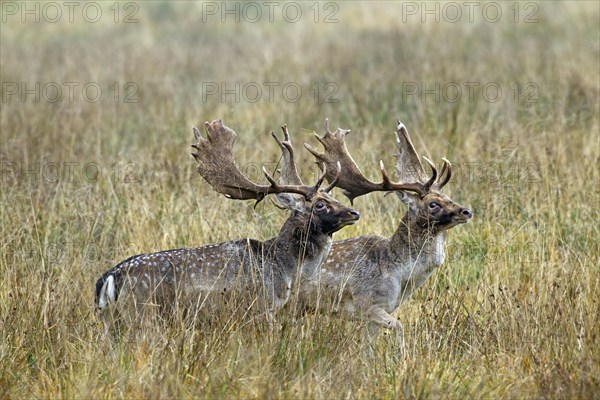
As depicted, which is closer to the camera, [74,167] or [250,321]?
[250,321]

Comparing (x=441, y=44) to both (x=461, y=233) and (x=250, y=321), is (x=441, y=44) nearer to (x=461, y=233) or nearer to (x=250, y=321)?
(x=461, y=233)

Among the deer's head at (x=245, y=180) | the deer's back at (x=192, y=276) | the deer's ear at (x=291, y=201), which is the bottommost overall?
the deer's back at (x=192, y=276)

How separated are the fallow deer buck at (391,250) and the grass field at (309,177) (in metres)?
0.24

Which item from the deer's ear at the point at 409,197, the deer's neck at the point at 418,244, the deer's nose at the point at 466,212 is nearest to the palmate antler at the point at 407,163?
the deer's ear at the point at 409,197

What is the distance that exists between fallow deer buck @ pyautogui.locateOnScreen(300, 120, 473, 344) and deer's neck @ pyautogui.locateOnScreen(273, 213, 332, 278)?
120 millimetres

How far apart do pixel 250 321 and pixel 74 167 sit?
422 centimetres

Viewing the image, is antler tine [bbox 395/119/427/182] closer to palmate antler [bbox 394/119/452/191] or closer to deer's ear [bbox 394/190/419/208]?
palmate antler [bbox 394/119/452/191]

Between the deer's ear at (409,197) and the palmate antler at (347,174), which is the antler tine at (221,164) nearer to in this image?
the palmate antler at (347,174)

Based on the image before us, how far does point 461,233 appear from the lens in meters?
7.85

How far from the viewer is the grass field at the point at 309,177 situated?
5496 millimetres

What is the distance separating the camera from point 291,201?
677 centimetres

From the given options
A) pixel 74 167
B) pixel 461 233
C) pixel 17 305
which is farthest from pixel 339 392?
pixel 74 167

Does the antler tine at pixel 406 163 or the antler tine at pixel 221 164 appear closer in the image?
the antler tine at pixel 221 164

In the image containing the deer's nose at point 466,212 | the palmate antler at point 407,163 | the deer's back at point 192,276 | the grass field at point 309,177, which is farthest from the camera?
the palmate antler at point 407,163
